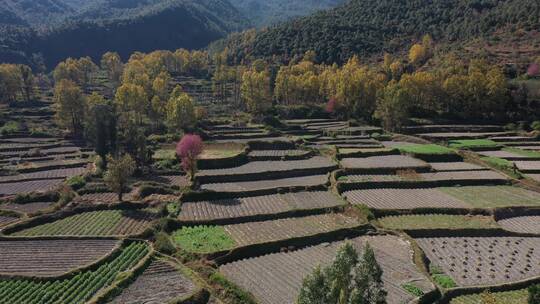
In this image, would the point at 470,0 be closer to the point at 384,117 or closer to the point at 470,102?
the point at 470,102

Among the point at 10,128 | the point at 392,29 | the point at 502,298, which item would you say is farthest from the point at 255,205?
the point at 392,29

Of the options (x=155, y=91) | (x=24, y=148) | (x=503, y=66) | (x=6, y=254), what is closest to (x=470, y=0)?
(x=503, y=66)

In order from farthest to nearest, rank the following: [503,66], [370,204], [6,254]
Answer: [503,66], [370,204], [6,254]

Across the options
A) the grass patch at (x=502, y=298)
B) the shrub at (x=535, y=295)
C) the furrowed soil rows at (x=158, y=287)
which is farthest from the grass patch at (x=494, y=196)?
the furrowed soil rows at (x=158, y=287)

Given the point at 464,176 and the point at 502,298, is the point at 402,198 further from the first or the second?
the point at 502,298

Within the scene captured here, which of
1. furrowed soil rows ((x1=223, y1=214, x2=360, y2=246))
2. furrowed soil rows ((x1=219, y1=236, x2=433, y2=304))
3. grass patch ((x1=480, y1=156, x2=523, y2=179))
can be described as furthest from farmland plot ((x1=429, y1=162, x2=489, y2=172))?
furrowed soil rows ((x1=219, y1=236, x2=433, y2=304))

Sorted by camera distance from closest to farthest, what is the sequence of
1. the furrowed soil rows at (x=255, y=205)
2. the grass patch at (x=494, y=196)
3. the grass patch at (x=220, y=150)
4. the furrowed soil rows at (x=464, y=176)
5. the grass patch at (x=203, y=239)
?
1. the grass patch at (x=203, y=239)
2. the furrowed soil rows at (x=255, y=205)
3. the grass patch at (x=494, y=196)
4. the furrowed soil rows at (x=464, y=176)
5. the grass patch at (x=220, y=150)

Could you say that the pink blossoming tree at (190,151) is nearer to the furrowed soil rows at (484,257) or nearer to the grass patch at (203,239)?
the grass patch at (203,239)
